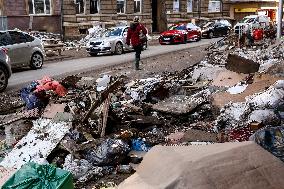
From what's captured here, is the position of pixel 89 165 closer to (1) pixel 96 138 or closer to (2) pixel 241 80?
(1) pixel 96 138

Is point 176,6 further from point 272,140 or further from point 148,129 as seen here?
point 272,140

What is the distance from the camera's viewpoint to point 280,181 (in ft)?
11.6

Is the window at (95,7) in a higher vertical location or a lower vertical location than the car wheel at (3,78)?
A: higher

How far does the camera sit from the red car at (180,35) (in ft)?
96.7

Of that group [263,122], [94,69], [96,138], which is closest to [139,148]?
[96,138]

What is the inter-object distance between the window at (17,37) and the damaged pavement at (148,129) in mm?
6794

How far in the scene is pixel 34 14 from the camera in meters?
29.8

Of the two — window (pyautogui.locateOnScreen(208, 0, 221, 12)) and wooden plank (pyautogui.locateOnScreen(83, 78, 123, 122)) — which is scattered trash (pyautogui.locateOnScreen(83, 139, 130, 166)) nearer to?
wooden plank (pyautogui.locateOnScreen(83, 78, 123, 122))

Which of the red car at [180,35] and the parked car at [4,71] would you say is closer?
the parked car at [4,71]

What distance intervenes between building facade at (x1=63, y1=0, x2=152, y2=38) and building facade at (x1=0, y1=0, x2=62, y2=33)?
852 mm

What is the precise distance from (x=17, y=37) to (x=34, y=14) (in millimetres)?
13691

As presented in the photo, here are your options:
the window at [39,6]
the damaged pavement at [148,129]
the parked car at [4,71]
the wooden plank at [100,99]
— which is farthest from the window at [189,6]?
the wooden plank at [100,99]

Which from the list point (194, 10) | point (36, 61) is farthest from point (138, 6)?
point (36, 61)

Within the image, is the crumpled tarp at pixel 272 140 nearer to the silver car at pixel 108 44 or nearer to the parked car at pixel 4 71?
the parked car at pixel 4 71
